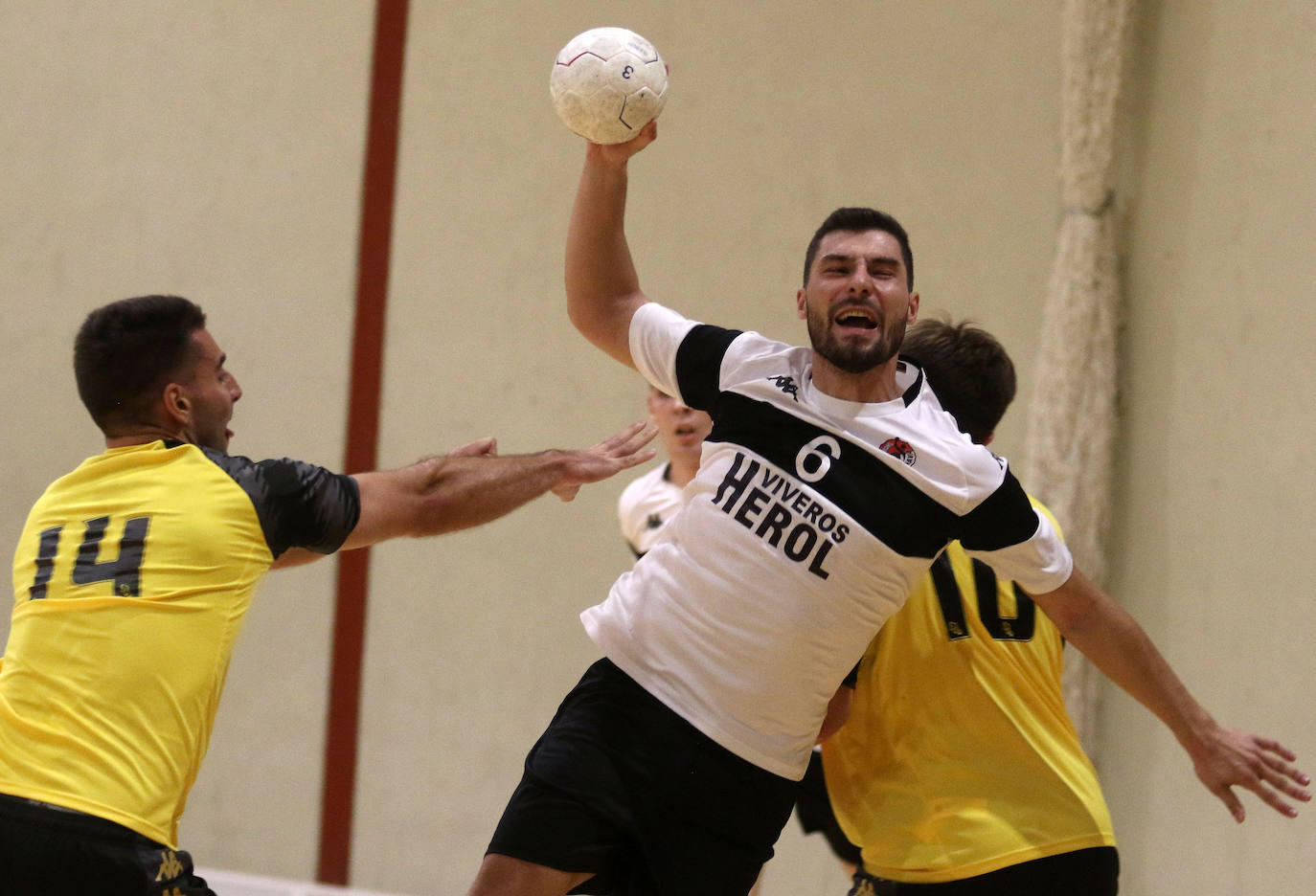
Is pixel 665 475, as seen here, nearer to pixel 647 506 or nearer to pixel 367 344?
pixel 647 506

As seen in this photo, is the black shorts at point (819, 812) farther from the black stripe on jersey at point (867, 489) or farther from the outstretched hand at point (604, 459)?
the black stripe on jersey at point (867, 489)

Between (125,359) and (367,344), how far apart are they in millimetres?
2575

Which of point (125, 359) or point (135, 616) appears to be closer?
point (135, 616)

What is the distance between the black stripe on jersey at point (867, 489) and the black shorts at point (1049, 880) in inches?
24.1

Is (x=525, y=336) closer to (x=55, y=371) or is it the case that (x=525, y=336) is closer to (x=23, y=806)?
(x=55, y=371)

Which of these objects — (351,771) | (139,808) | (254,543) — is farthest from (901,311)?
(351,771)

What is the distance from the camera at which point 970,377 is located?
2721 mm

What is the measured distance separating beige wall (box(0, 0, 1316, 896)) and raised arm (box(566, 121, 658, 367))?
203 centimetres

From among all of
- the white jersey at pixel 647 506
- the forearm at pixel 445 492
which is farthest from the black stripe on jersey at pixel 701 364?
the white jersey at pixel 647 506

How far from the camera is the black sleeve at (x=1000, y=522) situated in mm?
2416

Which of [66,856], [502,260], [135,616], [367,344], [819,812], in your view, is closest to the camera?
[66,856]

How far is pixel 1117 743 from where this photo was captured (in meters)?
4.28

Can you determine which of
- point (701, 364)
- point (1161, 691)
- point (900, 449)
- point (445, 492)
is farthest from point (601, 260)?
point (1161, 691)

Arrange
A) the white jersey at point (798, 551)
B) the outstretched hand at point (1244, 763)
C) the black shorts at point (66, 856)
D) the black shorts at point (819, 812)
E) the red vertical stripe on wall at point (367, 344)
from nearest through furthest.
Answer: the black shorts at point (66, 856) → the white jersey at point (798, 551) → the outstretched hand at point (1244, 763) → the black shorts at point (819, 812) → the red vertical stripe on wall at point (367, 344)
